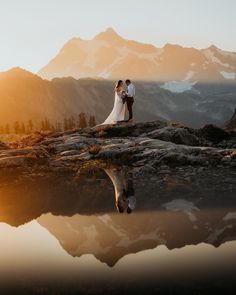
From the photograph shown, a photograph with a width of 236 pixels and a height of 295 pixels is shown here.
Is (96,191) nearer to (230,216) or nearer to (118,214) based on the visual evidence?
(118,214)

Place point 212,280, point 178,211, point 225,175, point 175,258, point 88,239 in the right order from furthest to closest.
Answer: point 225,175
point 178,211
point 88,239
point 175,258
point 212,280

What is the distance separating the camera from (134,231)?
12500mm

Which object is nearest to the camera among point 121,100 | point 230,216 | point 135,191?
point 230,216

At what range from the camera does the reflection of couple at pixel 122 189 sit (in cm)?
1602

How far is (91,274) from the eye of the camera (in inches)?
360

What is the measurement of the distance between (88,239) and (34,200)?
6.84 m

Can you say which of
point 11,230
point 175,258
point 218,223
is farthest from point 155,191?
point 175,258

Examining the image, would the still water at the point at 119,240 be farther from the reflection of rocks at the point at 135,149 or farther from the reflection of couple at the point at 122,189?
the reflection of rocks at the point at 135,149

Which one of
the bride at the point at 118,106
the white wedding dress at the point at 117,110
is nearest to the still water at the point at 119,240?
the bride at the point at 118,106

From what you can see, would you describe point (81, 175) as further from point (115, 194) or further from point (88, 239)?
point (88, 239)

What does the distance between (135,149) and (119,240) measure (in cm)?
1760

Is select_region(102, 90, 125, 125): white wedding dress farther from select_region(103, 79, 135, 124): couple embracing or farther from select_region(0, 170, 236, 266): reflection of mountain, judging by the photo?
select_region(0, 170, 236, 266): reflection of mountain

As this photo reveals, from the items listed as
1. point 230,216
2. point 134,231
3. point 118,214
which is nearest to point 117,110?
point 118,214

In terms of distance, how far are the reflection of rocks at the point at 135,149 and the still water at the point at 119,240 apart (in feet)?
19.2
